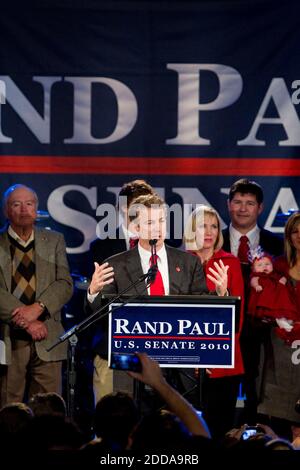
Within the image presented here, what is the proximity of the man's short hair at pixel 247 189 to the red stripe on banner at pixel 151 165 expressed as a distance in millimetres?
657

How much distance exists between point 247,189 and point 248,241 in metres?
0.38

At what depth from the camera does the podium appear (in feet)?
17.3

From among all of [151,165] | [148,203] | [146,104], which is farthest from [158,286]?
[146,104]

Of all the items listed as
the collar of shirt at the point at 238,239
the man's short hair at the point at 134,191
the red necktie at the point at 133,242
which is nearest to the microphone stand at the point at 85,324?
the red necktie at the point at 133,242

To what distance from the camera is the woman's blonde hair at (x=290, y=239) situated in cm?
648

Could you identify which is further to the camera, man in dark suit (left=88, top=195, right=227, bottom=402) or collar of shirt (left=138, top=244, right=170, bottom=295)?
collar of shirt (left=138, top=244, right=170, bottom=295)

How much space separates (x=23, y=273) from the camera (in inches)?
267

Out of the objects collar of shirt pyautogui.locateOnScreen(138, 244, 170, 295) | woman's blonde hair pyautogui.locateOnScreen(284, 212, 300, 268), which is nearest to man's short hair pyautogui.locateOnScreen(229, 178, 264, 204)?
woman's blonde hair pyautogui.locateOnScreen(284, 212, 300, 268)

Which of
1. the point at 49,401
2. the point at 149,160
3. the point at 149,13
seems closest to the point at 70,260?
the point at 149,160

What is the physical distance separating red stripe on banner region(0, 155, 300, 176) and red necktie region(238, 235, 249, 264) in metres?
0.85

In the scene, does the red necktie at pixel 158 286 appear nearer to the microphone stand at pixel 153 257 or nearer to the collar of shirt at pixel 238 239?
the microphone stand at pixel 153 257

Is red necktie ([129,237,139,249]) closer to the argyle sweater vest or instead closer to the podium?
the argyle sweater vest

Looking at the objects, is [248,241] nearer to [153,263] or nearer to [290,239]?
[290,239]

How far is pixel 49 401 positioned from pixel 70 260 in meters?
3.31
